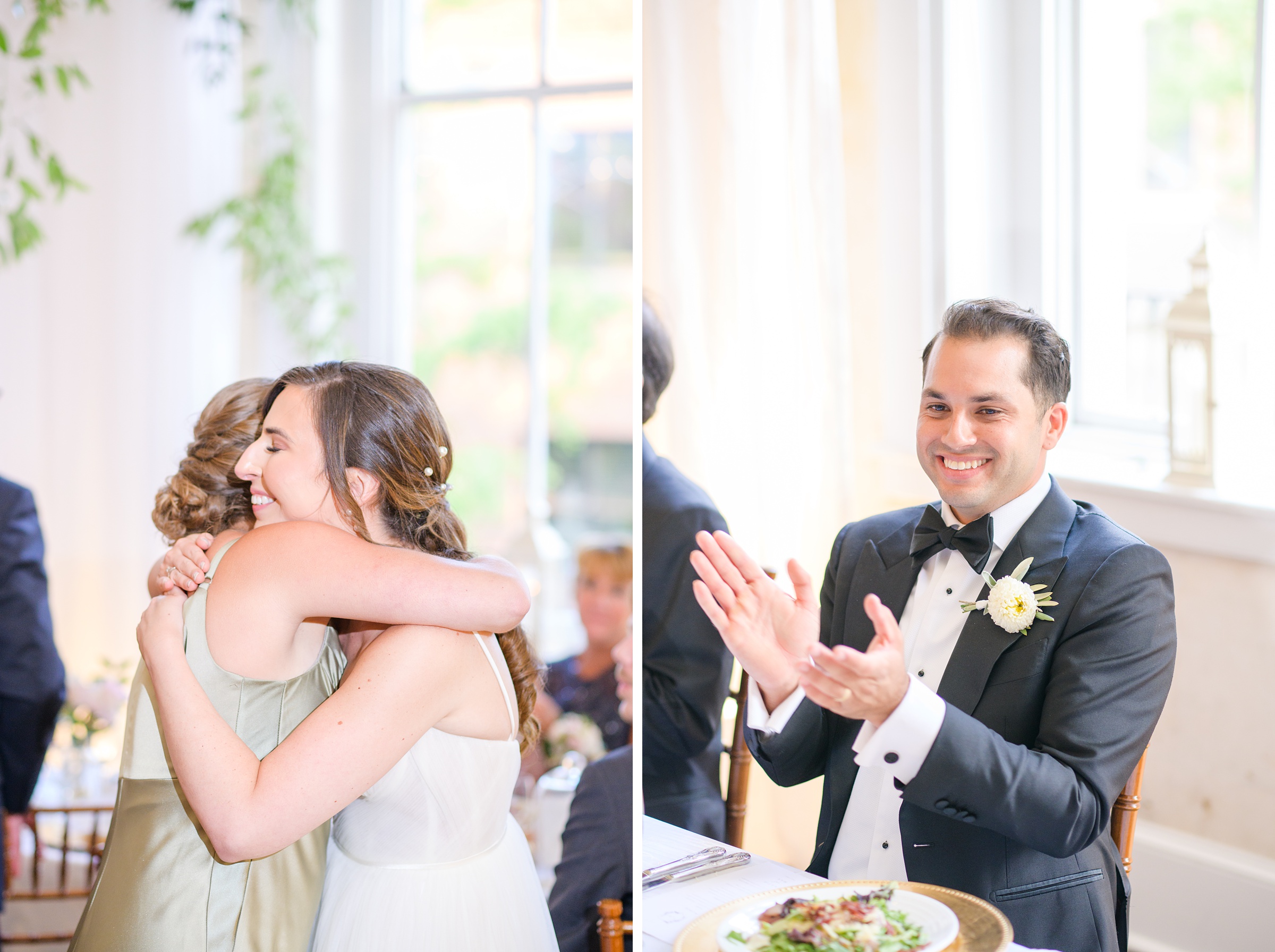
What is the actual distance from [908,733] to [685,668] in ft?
1.08

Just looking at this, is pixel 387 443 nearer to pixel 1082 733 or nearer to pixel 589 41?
pixel 1082 733

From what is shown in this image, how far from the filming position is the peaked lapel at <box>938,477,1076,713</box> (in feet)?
3.22

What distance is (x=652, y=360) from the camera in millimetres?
1275

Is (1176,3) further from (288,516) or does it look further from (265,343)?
(265,343)

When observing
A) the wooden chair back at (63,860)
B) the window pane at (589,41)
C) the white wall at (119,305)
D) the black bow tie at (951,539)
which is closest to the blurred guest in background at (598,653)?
the wooden chair back at (63,860)

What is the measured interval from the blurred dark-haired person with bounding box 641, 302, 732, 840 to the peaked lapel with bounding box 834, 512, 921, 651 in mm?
195

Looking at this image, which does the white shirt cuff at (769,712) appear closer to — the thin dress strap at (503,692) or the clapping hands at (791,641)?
the clapping hands at (791,641)

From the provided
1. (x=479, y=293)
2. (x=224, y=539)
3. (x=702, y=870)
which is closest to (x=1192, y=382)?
(x=702, y=870)

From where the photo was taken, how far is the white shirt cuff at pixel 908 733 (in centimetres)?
98

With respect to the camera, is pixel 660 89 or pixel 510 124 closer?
pixel 660 89

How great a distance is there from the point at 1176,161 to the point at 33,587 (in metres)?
2.32

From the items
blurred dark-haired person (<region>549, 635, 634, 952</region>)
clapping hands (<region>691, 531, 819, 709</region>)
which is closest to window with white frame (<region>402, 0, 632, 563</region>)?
blurred dark-haired person (<region>549, 635, 634, 952</region>)

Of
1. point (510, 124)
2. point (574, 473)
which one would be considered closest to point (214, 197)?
point (510, 124)

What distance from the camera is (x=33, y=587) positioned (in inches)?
94.3
